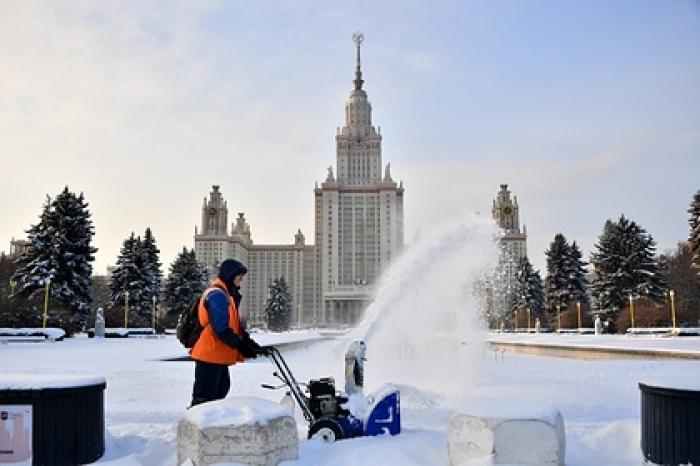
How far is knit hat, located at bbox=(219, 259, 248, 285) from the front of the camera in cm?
604

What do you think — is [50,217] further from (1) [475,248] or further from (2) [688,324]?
(2) [688,324]

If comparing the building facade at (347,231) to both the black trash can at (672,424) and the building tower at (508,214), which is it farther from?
the black trash can at (672,424)

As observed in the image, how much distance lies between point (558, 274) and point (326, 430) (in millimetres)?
52277

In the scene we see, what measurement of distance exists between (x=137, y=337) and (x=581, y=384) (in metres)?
30.5

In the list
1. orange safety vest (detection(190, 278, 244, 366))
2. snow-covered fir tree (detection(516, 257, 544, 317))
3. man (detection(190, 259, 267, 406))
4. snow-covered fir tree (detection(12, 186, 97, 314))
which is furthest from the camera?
snow-covered fir tree (detection(516, 257, 544, 317))

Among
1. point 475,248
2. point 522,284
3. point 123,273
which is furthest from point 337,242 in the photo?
point 475,248

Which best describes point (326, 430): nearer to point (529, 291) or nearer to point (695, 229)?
point (695, 229)

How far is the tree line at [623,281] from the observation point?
39.1 metres

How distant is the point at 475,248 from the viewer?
13.3 m

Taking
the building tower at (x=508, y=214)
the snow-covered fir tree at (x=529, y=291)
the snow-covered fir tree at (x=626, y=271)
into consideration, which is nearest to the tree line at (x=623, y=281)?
the snow-covered fir tree at (x=626, y=271)

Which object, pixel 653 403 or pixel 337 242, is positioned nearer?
pixel 653 403

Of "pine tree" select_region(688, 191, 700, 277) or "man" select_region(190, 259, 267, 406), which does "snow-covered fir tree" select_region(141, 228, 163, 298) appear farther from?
"man" select_region(190, 259, 267, 406)

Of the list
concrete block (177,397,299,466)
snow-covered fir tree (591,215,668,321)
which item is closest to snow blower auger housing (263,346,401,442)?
concrete block (177,397,299,466)

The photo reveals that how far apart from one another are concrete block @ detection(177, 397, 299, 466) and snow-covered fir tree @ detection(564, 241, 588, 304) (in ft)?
173
